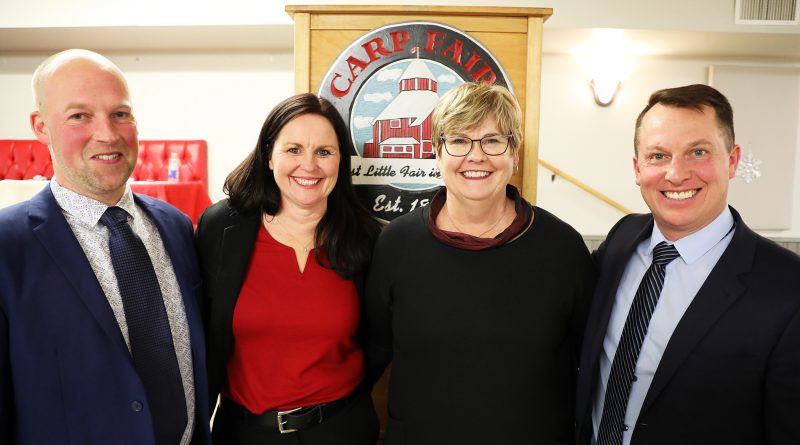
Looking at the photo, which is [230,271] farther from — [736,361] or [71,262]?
[736,361]

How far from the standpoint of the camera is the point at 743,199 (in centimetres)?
609

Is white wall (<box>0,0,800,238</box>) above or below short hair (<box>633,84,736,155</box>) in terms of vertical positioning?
above

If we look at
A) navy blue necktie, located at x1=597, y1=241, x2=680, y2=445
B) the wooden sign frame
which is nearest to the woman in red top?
the wooden sign frame

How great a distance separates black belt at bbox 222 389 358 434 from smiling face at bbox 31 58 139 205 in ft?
2.55

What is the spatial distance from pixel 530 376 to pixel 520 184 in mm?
757

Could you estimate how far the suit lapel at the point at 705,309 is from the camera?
1.30 m

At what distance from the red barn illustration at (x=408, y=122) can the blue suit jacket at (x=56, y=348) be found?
1.07 metres

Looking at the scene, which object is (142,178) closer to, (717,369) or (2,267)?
(2,267)

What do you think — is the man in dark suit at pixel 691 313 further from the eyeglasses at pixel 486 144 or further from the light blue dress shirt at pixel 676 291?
the eyeglasses at pixel 486 144

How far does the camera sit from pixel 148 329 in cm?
135

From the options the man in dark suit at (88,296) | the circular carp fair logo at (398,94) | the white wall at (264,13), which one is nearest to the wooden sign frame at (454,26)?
the circular carp fair logo at (398,94)

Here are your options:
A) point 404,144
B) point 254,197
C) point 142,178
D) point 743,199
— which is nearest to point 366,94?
point 404,144

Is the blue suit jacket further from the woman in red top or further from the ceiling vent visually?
the ceiling vent

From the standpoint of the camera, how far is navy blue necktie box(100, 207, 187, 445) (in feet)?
4.36
